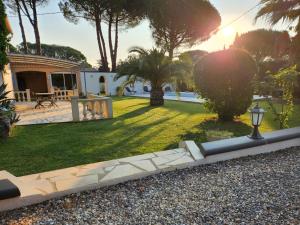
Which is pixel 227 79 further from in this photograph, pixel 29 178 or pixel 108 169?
pixel 29 178

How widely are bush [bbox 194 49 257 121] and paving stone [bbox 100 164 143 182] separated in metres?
4.66

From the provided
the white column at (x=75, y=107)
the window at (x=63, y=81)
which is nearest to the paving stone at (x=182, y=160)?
the white column at (x=75, y=107)

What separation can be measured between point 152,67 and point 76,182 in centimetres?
974

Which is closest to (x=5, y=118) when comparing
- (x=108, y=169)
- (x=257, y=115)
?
(x=108, y=169)

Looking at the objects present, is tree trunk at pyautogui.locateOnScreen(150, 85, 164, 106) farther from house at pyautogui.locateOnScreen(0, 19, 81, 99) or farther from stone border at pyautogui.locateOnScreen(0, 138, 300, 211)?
stone border at pyautogui.locateOnScreen(0, 138, 300, 211)

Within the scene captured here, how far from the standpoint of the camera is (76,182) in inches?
128

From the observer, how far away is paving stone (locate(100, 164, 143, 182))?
3.43 m

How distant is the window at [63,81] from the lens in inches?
731

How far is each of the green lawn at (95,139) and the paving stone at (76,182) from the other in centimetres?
87

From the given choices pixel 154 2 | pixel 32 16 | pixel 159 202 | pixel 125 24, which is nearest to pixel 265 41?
pixel 154 2

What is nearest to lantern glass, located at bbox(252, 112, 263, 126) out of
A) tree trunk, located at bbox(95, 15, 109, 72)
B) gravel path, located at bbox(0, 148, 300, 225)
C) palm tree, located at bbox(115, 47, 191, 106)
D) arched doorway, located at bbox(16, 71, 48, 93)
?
gravel path, located at bbox(0, 148, 300, 225)

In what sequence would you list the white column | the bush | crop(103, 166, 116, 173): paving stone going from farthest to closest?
the white column, the bush, crop(103, 166, 116, 173): paving stone

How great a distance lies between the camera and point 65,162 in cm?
429

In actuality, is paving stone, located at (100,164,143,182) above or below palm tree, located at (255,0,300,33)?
below
